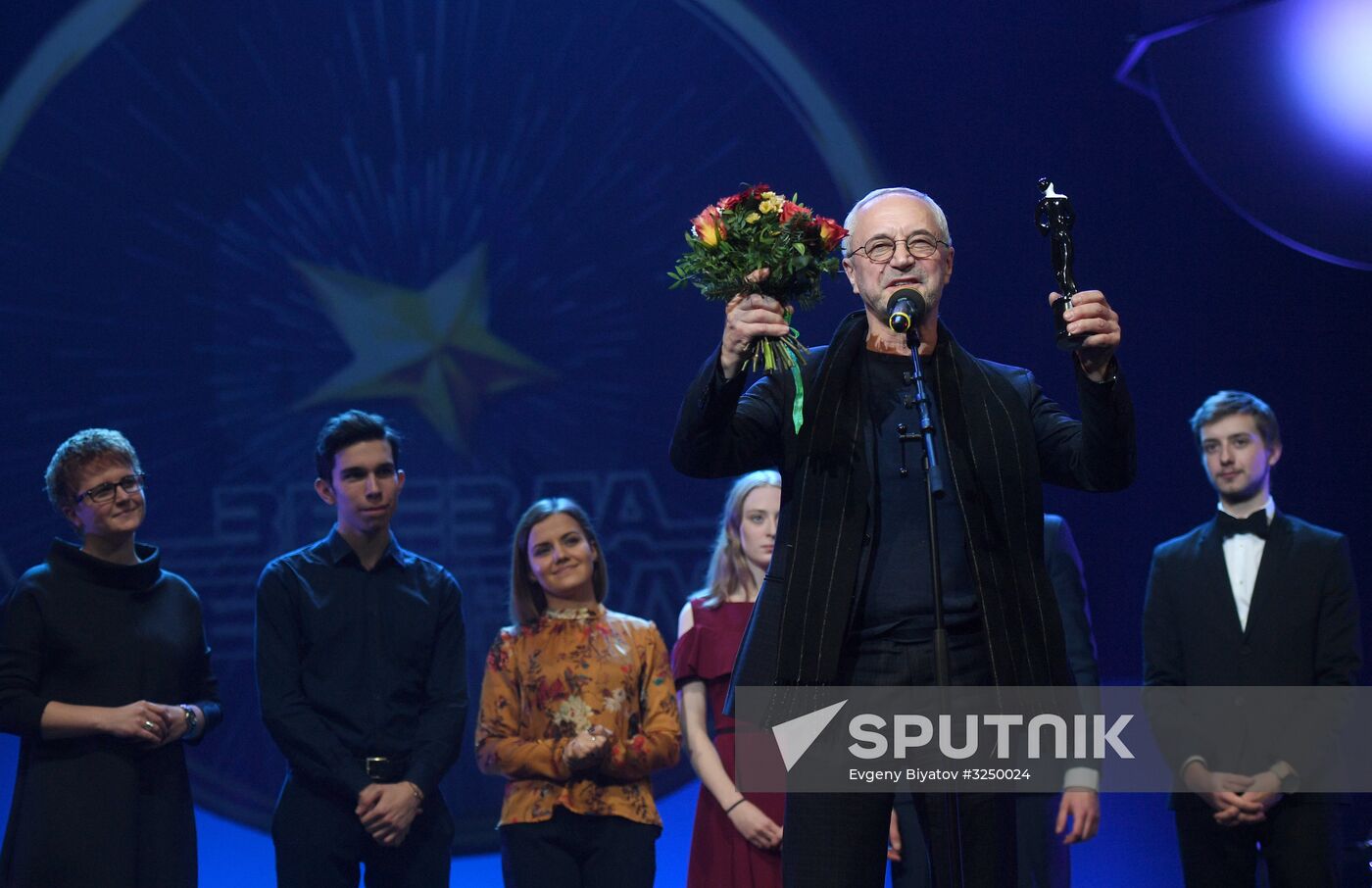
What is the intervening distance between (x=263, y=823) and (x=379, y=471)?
1.85 metres

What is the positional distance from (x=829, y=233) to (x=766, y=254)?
0.52ft

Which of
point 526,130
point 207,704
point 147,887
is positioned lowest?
point 147,887

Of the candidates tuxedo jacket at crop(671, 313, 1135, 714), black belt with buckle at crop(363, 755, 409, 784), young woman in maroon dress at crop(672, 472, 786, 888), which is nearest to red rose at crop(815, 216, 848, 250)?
tuxedo jacket at crop(671, 313, 1135, 714)

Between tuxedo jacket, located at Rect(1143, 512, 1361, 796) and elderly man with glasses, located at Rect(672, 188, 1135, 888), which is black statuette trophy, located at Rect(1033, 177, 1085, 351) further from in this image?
tuxedo jacket, located at Rect(1143, 512, 1361, 796)

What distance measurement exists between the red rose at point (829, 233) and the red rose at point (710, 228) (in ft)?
0.61

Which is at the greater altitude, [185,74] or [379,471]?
[185,74]

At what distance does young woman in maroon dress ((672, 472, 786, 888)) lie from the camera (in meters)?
4.10

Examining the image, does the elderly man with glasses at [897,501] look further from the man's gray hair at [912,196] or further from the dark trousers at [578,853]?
the dark trousers at [578,853]

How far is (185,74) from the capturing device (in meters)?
5.48

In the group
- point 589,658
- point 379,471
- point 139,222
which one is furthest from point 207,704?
point 139,222

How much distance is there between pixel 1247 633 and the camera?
439 cm

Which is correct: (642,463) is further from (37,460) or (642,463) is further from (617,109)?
(37,460)

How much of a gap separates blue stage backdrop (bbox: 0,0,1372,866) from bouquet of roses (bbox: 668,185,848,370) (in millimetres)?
2827

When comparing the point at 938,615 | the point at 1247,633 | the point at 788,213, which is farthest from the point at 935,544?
the point at 1247,633
